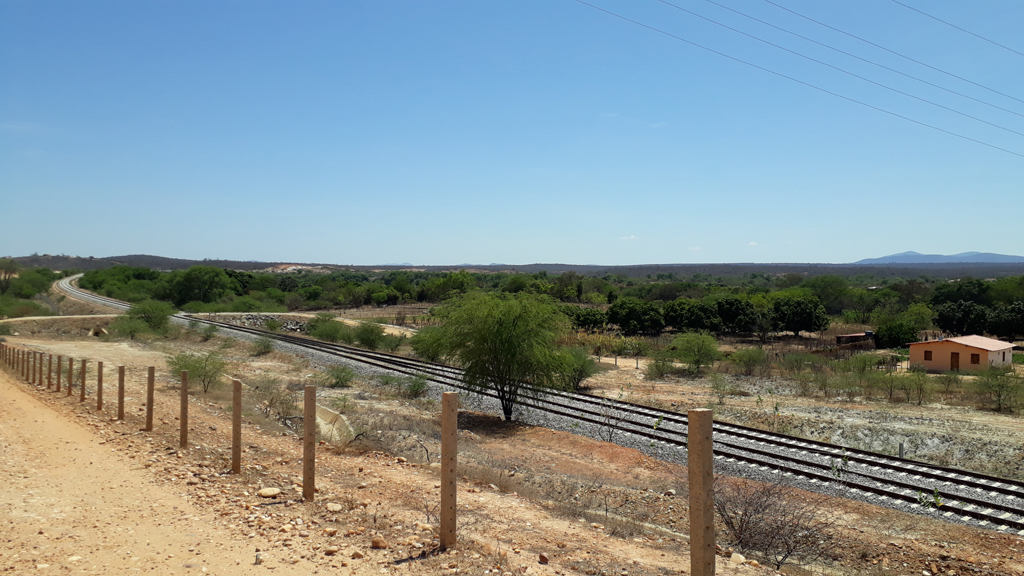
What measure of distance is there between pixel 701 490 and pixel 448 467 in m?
2.60

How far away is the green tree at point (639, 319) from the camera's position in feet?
237

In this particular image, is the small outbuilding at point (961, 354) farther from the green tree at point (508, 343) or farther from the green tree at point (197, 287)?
the green tree at point (197, 287)

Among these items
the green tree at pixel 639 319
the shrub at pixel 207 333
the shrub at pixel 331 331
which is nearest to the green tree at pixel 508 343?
the shrub at pixel 207 333

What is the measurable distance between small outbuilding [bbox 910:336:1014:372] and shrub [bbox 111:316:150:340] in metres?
52.0

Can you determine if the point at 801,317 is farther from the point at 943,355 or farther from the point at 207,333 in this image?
the point at 207,333

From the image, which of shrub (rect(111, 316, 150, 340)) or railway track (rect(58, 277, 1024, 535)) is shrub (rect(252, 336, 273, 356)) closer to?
shrub (rect(111, 316, 150, 340))

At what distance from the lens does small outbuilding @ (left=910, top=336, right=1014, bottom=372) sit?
4262cm

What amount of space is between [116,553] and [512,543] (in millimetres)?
4039

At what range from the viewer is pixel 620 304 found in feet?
252

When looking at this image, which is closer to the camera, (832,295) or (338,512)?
(338,512)

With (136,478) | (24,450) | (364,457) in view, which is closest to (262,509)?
(136,478)

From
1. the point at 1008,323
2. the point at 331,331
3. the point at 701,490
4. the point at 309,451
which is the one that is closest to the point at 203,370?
the point at 309,451

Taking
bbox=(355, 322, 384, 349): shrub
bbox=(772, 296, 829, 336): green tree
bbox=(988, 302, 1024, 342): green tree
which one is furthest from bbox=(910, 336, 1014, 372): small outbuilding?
bbox=(355, 322, 384, 349): shrub

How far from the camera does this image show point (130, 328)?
153 ft
